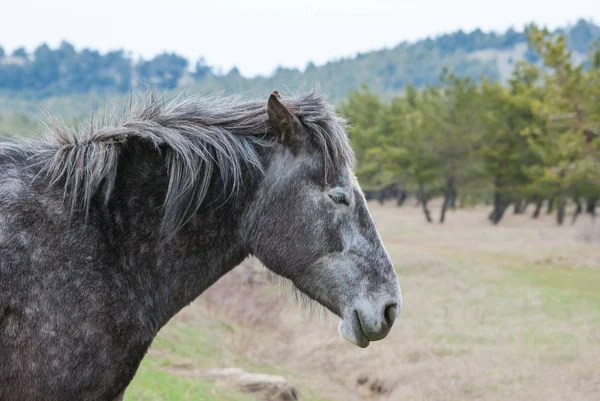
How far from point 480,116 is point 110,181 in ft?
117

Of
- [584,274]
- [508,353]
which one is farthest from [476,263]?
[508,353]

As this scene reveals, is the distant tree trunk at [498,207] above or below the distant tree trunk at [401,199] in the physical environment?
above

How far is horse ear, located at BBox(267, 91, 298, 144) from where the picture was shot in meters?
3.14

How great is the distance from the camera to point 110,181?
3.03 metres

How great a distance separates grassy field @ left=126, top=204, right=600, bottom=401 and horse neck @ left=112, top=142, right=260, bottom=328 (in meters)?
0.72

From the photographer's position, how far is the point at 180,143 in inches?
123

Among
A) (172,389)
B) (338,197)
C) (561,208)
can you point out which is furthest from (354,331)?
(561,208)

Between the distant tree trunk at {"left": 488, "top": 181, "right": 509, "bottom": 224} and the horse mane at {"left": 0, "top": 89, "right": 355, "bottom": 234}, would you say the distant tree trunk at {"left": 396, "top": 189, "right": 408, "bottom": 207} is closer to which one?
the distant tree trunk at {"left": 488, "top": 181, "right": 509, "bottom": 224}

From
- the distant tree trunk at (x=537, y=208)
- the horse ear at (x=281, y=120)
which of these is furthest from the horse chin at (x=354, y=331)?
the distant tree trunk at (x=537, y=208)

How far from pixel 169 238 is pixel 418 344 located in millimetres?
8667

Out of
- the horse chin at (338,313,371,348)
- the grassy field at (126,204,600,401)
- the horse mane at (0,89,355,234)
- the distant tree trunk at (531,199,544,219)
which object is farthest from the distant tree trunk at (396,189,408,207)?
the horse chin at (338,313,371,348)

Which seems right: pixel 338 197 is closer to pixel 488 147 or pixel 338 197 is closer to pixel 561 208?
pixel 488 147

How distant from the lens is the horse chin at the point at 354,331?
3.15 meters

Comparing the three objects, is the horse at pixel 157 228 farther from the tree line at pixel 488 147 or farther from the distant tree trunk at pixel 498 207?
the distant tree trunk at pixel 498 207
